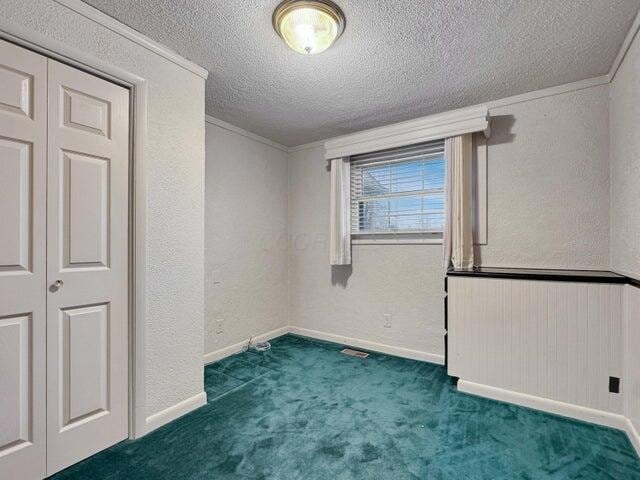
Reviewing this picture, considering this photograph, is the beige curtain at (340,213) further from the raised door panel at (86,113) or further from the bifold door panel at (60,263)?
the raised door panel at (86,113)

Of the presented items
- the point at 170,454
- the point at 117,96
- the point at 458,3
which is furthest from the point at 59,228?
the point at 458,3

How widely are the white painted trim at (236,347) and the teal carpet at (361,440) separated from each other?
0.50 meters

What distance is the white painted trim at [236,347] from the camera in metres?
3.08

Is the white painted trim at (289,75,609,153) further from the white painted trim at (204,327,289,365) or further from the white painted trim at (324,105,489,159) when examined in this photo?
the white painted trim at (204,327,289,365)

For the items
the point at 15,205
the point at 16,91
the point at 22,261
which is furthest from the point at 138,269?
the point at 16,91

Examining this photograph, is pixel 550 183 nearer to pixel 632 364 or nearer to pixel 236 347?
pixel 632 364

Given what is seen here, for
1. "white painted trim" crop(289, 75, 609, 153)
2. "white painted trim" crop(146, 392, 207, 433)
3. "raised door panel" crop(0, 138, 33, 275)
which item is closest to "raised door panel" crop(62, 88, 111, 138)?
"raised door panel" crop(0, 138, 33, 275)

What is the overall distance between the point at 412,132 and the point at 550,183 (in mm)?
1202

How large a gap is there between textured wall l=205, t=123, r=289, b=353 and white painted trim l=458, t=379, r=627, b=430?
7.14ft

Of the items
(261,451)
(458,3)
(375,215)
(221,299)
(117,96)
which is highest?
(458,3)

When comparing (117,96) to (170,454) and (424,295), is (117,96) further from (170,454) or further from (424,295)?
(424,295)

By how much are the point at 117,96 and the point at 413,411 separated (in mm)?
2704

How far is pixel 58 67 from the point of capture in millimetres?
1605

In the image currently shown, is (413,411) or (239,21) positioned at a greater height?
(239,21)
